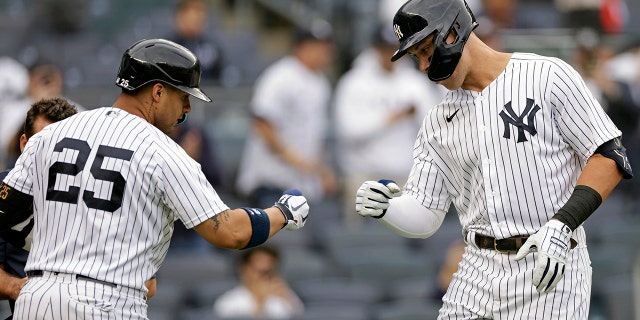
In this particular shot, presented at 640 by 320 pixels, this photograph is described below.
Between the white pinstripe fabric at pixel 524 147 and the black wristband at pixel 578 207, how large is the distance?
179mm

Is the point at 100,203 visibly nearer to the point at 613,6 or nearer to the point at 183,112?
the point at 183,112

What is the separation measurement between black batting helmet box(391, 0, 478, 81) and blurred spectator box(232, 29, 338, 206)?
4.92 m

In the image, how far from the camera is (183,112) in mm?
5125

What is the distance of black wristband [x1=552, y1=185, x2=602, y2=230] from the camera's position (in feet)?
15.7

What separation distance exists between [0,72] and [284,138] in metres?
2.63

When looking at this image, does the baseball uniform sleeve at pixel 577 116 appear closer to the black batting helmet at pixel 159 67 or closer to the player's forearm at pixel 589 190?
the player's forearm at pixel 589 190

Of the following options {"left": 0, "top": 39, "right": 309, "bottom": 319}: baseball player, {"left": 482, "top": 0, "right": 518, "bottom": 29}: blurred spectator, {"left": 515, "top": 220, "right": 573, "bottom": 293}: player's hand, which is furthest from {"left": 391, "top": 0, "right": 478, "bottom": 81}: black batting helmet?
{"left": 482, "top": 0, "right": 518, "bottom": 29}: blurred spectator

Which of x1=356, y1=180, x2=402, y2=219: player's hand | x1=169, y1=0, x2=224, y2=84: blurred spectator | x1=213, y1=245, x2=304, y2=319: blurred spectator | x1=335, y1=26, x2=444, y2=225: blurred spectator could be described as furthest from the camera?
x1=169, y1=0, x2=224, y2=84: blurred spectator

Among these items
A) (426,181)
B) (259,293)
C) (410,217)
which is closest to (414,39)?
(426,181)

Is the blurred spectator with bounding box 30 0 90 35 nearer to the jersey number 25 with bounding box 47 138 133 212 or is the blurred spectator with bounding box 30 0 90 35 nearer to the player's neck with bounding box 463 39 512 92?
the jersey number 25 with bounding box 47 138 133 212

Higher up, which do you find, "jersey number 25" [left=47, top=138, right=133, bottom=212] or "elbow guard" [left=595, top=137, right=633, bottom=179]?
"elbow guard" [left=595, top=137, right=633, bottom=179]

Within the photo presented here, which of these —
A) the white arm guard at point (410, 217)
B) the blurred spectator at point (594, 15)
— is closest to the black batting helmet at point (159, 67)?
the white arm guard at point (410, 217)

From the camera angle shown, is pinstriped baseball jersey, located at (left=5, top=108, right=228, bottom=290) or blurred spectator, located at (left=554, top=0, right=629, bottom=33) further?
blurred spectator, located at (left=554, top=0, right=629, bottom=33)

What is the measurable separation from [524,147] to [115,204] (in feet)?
5.58
